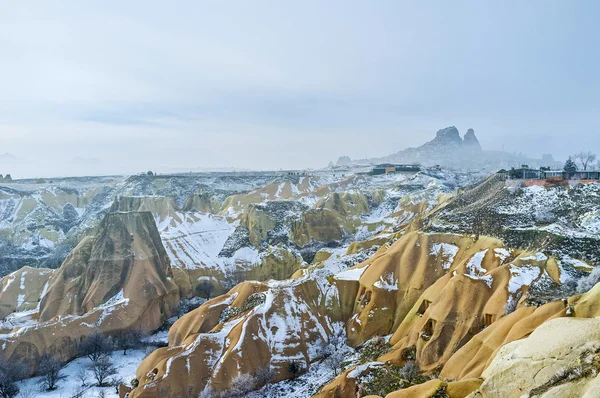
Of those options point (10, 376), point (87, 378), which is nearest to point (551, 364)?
point (87, 378)

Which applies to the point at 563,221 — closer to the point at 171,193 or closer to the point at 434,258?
the point at 434,258

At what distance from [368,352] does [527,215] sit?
1123 inches

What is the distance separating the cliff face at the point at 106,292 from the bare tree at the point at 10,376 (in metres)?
1.43

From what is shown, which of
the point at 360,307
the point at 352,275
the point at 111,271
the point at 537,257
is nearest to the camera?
the point at 537,257

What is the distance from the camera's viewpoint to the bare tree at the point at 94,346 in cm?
4688

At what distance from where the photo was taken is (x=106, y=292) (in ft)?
185

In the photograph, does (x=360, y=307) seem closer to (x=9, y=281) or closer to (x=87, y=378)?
(x=87, y=378)

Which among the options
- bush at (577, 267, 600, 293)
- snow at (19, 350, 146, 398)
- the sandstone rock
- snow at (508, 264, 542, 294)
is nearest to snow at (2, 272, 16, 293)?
snow at (19, 350, 146, 398)

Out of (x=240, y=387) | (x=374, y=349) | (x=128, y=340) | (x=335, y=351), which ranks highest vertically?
(x=374, y=349)

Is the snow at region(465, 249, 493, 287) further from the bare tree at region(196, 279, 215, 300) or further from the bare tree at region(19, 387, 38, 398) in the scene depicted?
the bare tree at region(19, 387, 38, 398)

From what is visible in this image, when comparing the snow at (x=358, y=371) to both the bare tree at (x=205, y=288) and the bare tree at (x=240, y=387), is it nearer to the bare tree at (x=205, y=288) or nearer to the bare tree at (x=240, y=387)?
the bare tree at (x=240, y=387)

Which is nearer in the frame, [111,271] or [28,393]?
[28,393]

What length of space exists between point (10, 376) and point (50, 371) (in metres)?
3.95

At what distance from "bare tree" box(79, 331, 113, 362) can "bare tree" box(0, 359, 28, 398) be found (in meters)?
6.19
